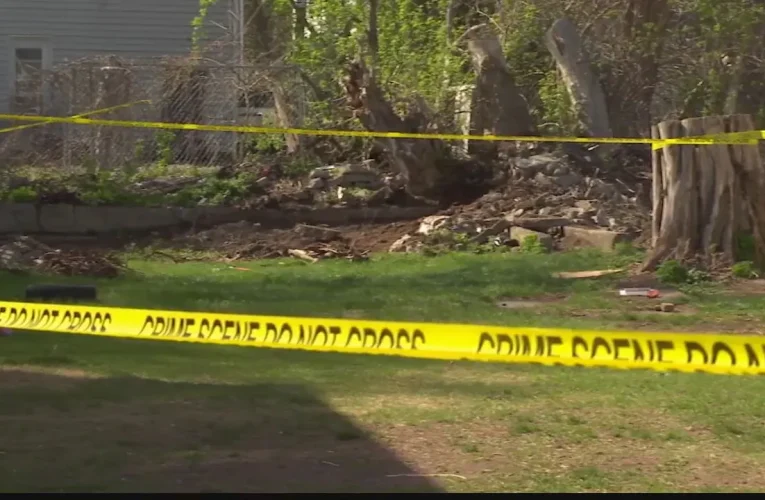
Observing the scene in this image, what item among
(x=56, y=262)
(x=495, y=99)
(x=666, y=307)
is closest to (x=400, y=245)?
(x=495, y=99)

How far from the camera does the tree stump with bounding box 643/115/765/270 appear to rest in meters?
13.7

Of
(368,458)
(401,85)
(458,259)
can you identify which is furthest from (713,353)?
(401,85)

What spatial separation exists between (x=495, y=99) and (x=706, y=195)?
6.97 m

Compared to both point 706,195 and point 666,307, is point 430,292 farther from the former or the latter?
point 706,195

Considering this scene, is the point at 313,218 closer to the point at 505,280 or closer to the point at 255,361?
the point at 505,280

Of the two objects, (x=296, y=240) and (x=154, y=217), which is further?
(x=154, y=217)

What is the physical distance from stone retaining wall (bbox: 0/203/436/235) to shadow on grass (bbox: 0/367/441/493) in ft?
37.2

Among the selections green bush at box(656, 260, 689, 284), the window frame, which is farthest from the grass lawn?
the window frame

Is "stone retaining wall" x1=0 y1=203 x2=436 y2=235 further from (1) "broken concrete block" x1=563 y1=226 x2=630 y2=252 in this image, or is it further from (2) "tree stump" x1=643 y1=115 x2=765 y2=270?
(2) "tree stump" x1=643 y1=115 x2=765 y2=270

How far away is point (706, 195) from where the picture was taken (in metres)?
14.0

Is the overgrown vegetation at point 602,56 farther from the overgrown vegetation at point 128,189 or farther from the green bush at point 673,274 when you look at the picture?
the green bush at point 673,274

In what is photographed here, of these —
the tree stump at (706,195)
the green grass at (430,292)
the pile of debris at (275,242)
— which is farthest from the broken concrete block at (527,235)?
the tree stump at (706,195)

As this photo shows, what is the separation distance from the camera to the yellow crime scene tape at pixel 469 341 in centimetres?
517

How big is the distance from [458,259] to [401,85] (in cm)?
739
